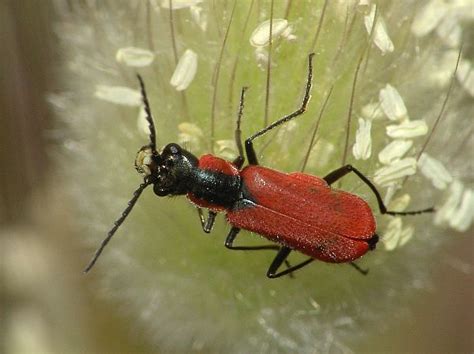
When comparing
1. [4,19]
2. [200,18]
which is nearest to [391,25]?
[200,18]

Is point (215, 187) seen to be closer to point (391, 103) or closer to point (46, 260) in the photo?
point (391, 103)

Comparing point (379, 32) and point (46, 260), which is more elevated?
point (379, 32)

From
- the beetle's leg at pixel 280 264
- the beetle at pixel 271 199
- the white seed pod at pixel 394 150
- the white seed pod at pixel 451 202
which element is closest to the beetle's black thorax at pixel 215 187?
the beetle at pixel 271 199

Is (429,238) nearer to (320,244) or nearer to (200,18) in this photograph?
(320,244)

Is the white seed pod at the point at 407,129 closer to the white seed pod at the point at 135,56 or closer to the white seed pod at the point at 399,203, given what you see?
the white seed pod at the point at 399,203

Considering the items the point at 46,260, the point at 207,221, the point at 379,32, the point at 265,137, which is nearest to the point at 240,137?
the point at 265,137

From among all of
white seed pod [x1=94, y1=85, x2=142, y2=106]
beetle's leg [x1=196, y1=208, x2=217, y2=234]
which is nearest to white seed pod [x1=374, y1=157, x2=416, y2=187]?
beetle's leg [x1=196, y1=208, x2=217, y2=234]
